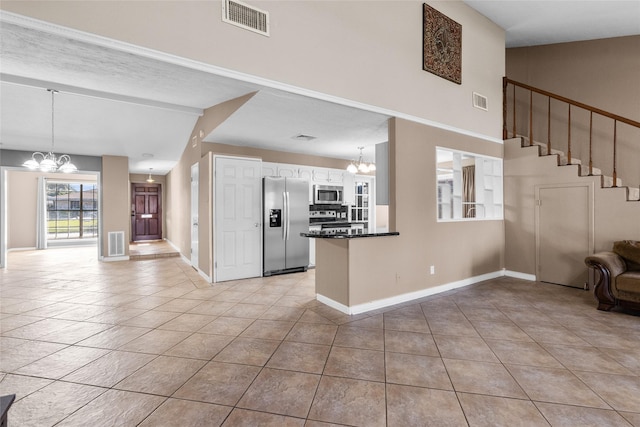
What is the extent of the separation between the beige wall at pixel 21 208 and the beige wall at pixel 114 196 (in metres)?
3.49

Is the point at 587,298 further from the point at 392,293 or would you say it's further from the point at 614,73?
the point at 614,73

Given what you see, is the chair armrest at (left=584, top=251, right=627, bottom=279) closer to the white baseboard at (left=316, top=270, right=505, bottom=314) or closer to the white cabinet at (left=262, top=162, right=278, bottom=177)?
the white baseboard at (left=316, top=270, right=505, bottom=314)

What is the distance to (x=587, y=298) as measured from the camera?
399 centimetres

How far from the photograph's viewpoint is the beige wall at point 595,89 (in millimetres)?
4883

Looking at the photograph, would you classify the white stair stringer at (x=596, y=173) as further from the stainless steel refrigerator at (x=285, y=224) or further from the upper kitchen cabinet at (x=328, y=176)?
the stainless steel refrigerator at (x=285, y=224)

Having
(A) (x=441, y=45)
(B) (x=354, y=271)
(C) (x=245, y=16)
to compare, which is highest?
(A) (x=441, y=45)

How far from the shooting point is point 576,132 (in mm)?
5328

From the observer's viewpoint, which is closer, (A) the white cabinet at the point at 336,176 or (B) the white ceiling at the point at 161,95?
(B) the white ceiling at the point at 161,95

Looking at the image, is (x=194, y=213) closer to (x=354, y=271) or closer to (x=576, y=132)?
(x=354, y=271)

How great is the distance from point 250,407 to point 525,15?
6481 millimetres

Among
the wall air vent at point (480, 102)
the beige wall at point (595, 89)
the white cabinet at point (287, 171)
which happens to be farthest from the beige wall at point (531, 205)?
the white cabinet at point (287, 171)

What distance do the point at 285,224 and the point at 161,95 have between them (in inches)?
111

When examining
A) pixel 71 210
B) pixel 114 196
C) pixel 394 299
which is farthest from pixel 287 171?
pixel 71 210

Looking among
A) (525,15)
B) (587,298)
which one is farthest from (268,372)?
(525,15)
